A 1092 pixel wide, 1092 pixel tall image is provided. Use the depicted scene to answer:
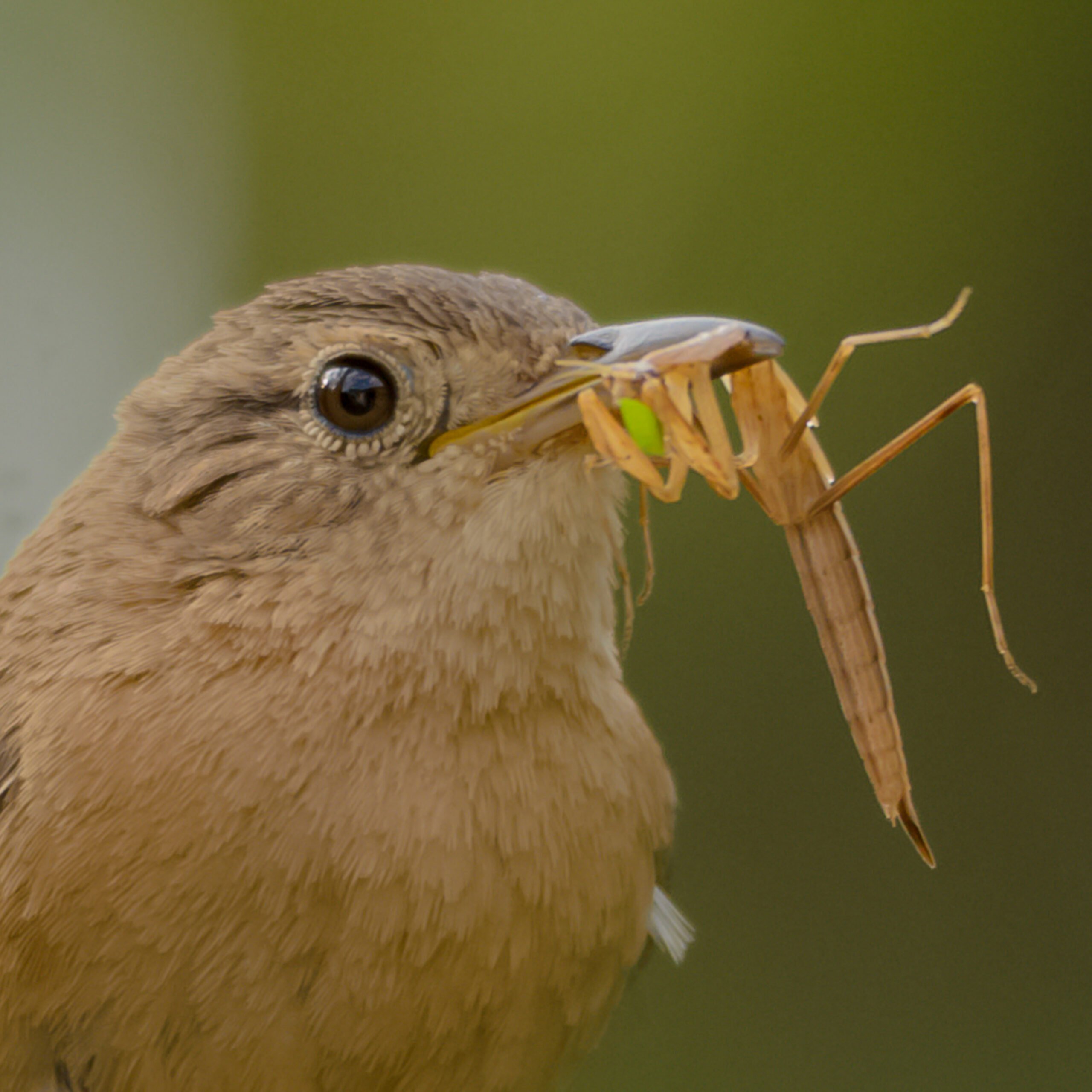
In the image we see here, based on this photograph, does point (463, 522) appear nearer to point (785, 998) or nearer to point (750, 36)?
point (785, 998)

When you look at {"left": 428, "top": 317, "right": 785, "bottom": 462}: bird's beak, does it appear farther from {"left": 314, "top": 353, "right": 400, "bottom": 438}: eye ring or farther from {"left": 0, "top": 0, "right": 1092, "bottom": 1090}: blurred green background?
{"left": 0, "top": 0, "right": 1092, "bottom": 1090}: blurred green background

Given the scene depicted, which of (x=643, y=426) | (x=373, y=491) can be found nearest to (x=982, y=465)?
(x=643, y=426)

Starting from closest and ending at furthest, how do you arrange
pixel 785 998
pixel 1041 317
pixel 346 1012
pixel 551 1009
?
pixel 346 1012
pixel 551 1009
pixel 785 998
pixel 1041 317

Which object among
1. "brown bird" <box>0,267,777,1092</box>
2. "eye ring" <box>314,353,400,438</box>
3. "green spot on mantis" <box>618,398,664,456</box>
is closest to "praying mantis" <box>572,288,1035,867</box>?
"green spot on mantis" <box>618,398,664,456</box>

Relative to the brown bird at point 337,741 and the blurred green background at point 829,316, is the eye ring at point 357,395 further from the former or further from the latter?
the blurred green background at point 829,316

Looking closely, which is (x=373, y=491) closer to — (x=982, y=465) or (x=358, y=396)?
(x=358, y=396)

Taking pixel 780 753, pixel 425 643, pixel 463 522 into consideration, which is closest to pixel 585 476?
pixel 463 522

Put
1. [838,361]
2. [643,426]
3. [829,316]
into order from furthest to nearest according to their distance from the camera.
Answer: [829,316] < [838,361] < [643,426]
